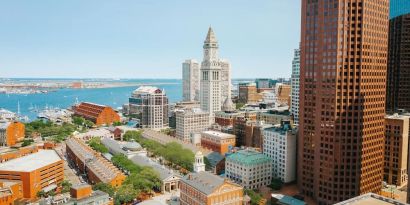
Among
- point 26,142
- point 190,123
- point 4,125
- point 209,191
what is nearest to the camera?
point 209,191

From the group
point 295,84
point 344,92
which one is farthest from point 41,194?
point 295,84

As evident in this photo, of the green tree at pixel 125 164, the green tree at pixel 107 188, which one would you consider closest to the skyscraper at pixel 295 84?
the green tree at pixel 125 164

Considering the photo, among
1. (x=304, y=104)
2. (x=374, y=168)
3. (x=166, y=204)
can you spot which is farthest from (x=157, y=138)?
(x=374, y=168)

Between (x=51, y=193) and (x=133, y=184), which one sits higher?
(x=133, y=184)

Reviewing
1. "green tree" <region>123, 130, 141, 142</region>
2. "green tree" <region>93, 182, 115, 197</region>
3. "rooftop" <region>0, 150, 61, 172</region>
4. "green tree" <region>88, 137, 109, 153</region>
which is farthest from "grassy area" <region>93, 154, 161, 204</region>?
"green tree" <region>123, 130, 141, 142</region>

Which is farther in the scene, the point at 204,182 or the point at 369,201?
the point at 204,182

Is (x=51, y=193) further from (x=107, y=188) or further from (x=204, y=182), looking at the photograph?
(x=204, y=182)

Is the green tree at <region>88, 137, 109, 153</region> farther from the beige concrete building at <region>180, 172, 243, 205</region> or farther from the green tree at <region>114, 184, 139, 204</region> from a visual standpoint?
the beige concrete building at <region>180, 172, 243, 205</region>
